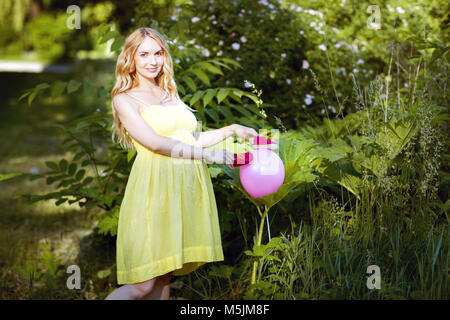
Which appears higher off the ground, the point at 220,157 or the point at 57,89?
the point at 57,89

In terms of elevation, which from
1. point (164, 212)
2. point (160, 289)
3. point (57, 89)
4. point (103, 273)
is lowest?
point (103, 273)

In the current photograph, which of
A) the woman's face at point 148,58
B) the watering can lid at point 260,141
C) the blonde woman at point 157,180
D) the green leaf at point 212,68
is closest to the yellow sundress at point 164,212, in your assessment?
the blonde woman at point 157,180

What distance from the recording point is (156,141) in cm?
217

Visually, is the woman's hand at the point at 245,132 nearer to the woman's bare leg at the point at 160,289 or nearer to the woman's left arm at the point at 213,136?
the woman's left arm at the point at 213,136

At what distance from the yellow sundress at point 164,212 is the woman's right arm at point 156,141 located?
0.20ft

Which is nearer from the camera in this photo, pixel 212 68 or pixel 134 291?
pixel 134 291

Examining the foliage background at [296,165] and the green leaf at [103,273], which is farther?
the green leaf at [103,273]

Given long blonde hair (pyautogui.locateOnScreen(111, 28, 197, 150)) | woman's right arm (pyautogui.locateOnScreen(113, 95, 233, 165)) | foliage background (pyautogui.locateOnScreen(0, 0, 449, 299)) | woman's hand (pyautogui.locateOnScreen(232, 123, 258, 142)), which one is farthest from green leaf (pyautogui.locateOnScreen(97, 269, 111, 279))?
woman's hand (pyautogui.locateOnScreen(232, 123, 258, 142))

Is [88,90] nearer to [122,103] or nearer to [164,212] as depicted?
[122,103]

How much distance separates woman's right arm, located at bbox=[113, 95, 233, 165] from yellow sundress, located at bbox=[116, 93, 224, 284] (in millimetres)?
62

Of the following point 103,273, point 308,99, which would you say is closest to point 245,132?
point 103,273

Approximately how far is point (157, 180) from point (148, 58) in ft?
1.87

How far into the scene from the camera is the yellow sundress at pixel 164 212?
2219mm
